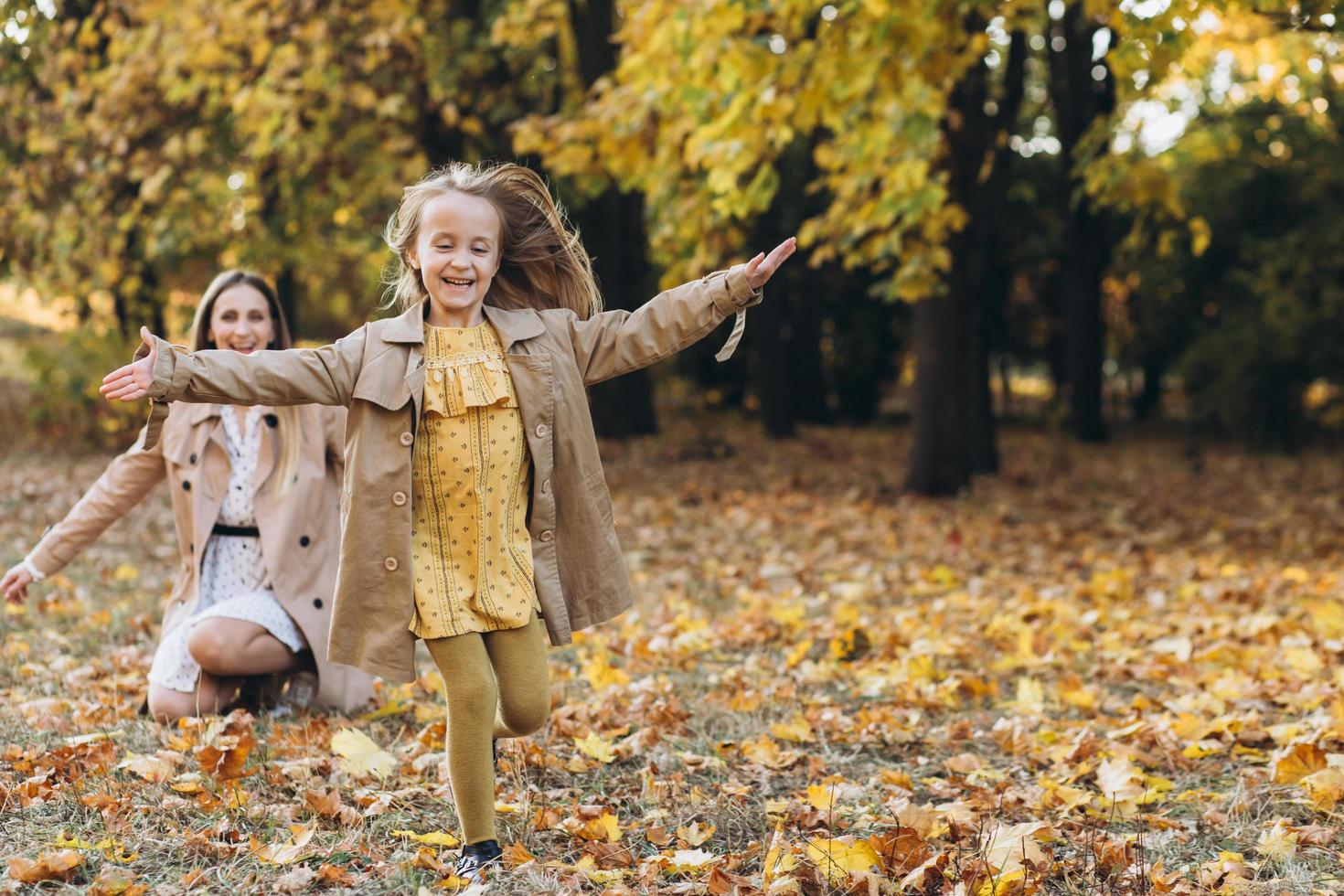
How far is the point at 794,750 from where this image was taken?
3994 mm

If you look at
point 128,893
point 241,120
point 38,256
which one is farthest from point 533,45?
point 128,893

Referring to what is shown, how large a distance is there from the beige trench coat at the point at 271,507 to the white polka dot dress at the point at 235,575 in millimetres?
39

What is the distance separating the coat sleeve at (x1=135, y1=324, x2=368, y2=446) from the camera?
270 centimetres

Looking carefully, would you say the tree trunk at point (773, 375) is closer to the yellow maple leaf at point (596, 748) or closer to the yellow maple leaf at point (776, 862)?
the yellow maple leaf at point (596, 748)

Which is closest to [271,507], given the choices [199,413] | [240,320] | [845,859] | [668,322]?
[199,413]

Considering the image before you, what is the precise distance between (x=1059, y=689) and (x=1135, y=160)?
5.47m

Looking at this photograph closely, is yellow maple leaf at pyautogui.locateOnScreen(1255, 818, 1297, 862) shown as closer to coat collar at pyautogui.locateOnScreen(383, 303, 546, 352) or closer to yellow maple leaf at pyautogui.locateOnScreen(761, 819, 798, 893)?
yellow maple leaf at pyautogui.locateOnScreen(761, 819, 798, 893)

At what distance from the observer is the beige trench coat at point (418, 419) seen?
2920mm

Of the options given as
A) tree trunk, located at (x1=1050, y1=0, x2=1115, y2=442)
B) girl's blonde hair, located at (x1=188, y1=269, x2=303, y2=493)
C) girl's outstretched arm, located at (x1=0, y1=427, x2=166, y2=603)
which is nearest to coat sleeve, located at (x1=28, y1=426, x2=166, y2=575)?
girl's outstretched arm, located at (x1=0, y1=427, x2=166, y2=603)

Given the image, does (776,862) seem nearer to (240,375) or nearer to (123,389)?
(240,375)

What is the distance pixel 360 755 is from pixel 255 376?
139 centimetres

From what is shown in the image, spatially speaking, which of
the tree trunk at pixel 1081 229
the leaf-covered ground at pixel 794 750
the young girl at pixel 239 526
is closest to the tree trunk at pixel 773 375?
the tree trunk at pixel 1081 229

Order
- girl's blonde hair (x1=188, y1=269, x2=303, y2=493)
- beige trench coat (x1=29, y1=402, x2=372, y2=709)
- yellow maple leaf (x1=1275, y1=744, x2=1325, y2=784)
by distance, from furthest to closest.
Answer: girl's blonde hair (x1=188, y1=269, x2=303, y2=493), beige trench coat (x1=29, y1=402, x2=372, y2=709), yellow maple leaf (x1=1275, y1=744, x2=1325, y2=784)

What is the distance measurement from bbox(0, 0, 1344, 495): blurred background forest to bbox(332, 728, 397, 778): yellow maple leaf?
1.91 m
